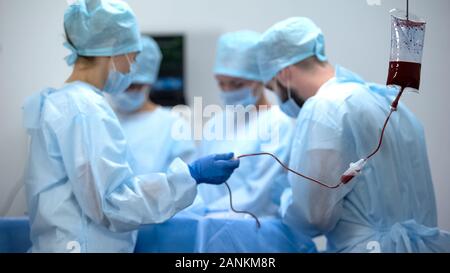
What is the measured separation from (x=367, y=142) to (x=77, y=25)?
927 mm

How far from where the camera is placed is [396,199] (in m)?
1.56

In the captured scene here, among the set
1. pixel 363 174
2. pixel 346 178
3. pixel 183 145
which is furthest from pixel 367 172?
pixel 183 145

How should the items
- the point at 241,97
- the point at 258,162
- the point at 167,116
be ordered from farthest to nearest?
the point at 167,116 → the point at 241,97 → the point at 258,162

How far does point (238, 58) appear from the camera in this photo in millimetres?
2535

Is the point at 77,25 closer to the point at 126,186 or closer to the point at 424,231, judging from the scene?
the point at 126,186

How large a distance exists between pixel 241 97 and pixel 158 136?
17.8 inches

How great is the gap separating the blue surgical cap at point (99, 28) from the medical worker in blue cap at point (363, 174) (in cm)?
61

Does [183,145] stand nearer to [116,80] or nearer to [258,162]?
[258,162]

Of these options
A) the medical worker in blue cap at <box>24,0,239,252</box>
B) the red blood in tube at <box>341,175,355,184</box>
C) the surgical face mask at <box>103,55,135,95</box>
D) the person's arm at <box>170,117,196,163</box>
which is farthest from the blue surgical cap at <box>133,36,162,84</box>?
the red blood in tube at <box>341,175,355,184</box>

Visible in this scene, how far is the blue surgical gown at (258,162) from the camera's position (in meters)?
2.17

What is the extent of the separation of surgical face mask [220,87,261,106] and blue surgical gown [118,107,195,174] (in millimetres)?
246

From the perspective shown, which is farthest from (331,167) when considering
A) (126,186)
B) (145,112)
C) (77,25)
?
(145,112)

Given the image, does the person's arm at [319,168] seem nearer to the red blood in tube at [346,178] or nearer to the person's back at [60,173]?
the red blood in tube at [346,178]

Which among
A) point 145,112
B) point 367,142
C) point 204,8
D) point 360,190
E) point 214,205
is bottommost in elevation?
point 214,205
